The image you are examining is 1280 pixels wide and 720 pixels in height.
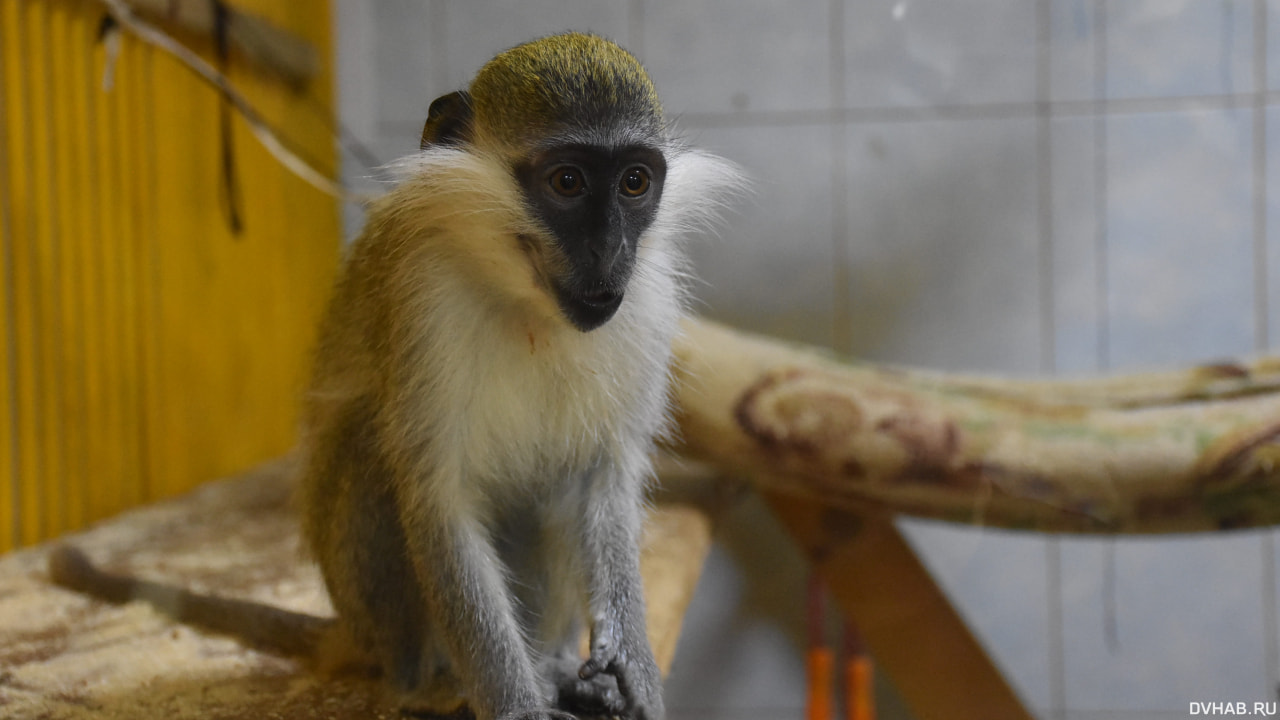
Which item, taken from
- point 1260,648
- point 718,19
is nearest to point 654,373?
point 718,19

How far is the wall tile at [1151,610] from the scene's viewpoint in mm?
3096

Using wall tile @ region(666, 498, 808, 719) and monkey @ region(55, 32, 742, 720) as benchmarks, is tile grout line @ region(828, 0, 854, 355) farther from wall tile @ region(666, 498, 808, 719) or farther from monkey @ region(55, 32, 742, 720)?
monkey @ region(55, 32, 742, 720)

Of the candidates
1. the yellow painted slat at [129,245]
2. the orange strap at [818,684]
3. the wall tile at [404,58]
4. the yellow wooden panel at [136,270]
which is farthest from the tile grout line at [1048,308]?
the yellow painted slat at [129,245]

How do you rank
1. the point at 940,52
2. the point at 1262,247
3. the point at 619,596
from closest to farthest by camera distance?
the point at 619,596
the point at 940,52
the point at 1262,247

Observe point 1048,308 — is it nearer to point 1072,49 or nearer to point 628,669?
point 1072,49

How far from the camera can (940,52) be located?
9.20 feet

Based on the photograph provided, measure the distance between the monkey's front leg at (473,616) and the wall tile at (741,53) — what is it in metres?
1.85

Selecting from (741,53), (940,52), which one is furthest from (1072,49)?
(741,53)

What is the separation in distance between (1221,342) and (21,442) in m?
3.45

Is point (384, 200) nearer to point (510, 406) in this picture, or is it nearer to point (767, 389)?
point (510, 406)

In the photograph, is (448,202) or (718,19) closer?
(448,202)

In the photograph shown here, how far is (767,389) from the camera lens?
2479mm

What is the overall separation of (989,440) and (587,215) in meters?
1.43

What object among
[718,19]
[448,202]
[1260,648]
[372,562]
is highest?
[718,19]
